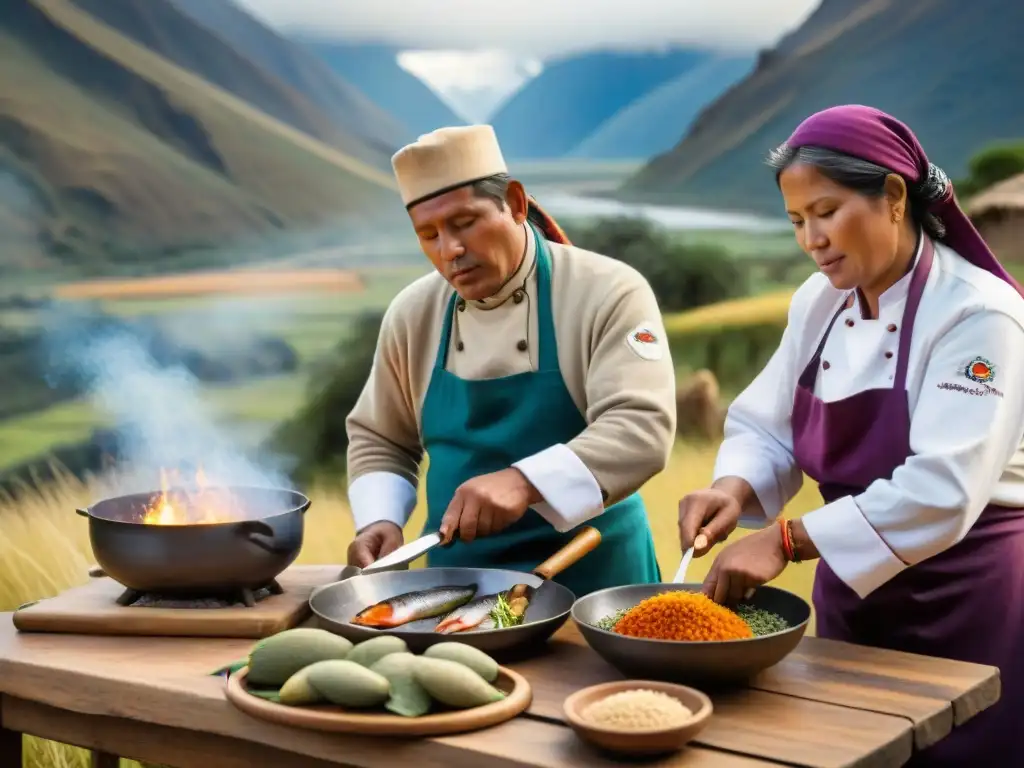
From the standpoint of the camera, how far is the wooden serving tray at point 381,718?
66.0 inches

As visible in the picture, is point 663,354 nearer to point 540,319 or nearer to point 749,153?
point 540,319

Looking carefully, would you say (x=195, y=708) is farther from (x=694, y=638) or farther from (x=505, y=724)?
(x=694, y=638)

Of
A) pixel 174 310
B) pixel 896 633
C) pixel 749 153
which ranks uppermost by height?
pixel 749 153

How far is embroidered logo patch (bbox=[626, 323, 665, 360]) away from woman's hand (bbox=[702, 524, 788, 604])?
0.66m

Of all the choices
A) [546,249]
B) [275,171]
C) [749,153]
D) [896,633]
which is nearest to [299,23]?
[275,171]

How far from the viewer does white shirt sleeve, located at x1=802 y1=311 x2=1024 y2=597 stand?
6.62 feet

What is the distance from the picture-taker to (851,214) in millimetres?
→ 2119

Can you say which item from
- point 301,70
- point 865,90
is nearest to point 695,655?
point 865,90

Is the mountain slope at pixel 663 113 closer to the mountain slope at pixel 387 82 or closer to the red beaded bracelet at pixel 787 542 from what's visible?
the mountain slope at pixel 387 82

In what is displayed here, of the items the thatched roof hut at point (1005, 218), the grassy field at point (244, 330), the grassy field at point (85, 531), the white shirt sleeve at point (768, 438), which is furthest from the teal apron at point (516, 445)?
the thatched roof hut at point (1005, 218)

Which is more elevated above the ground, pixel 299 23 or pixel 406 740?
pixel 299 23

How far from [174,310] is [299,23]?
1411 millimetres

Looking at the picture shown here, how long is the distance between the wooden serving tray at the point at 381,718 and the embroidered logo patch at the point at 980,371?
913 millimetres

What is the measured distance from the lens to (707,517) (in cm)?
226
